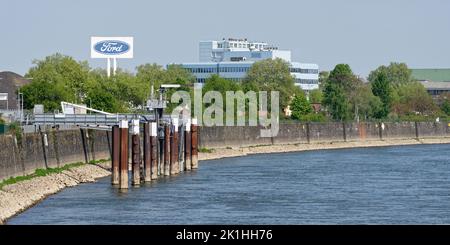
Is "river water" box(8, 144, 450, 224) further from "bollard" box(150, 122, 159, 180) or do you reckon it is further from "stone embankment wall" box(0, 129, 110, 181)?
"stone embankment wall" box(0, 129, 110, 181)

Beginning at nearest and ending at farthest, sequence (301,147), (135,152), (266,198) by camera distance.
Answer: (266,198) → (135,152) → (301,147)

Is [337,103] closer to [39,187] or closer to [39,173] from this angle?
[39,173]

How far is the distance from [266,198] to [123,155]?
305 inches

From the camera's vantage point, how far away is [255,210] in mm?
54156

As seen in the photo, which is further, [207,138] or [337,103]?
[337,103]

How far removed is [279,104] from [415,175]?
9766 centimetres

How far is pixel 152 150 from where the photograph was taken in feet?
227

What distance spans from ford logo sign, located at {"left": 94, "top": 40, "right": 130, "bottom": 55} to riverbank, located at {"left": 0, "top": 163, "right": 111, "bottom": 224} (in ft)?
207

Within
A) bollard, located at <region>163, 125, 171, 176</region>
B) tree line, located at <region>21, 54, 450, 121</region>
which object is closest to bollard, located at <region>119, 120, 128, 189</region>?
bollard, located at <region>163, 125, 171, 176</region>

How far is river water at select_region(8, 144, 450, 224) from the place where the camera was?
50188 mm

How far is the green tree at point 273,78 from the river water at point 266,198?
95.5 meters

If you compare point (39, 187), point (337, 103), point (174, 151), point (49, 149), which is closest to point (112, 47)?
point (337, 103)

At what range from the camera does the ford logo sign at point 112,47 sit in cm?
14150
